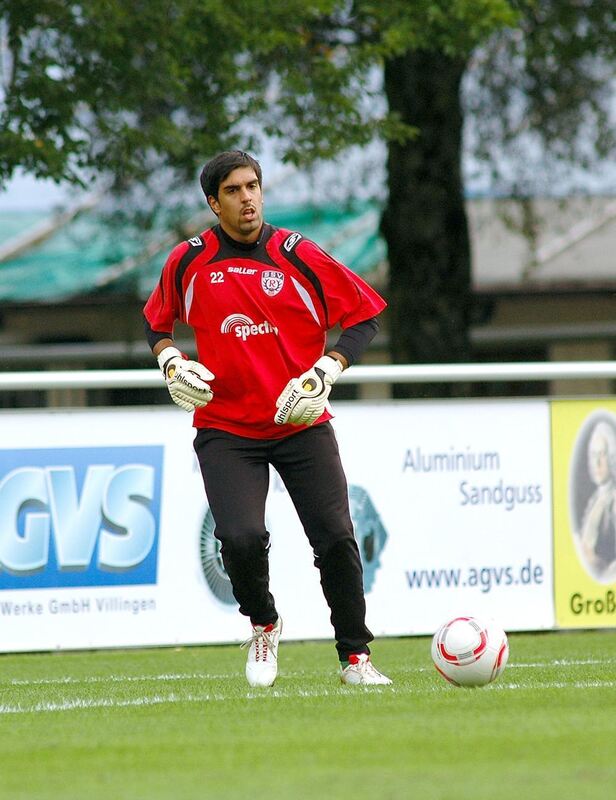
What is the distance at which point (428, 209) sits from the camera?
50.1 ft

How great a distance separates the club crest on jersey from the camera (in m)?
6.68

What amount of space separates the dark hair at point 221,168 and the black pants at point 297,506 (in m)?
1.00

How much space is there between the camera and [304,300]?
6.73 metres

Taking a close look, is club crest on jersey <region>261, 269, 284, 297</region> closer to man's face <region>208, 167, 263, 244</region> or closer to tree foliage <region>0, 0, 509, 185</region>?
man's face <region>208, 167, 263, 244</region>

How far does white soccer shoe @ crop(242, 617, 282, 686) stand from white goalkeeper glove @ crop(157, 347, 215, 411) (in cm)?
99

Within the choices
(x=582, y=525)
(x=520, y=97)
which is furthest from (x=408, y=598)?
(x=520, y=97)

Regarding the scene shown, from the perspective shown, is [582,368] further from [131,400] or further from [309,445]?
[309,445]

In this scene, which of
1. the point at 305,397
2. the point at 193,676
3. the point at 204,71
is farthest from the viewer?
the point at 204,71

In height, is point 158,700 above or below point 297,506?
below

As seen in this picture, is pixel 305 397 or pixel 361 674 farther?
pixel 361 674

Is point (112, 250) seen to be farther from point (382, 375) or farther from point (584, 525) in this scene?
point (584, 525)

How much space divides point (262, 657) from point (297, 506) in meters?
0.64

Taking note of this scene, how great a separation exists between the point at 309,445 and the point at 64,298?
1132 cm

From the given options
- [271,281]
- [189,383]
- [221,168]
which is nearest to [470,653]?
[189,383]
